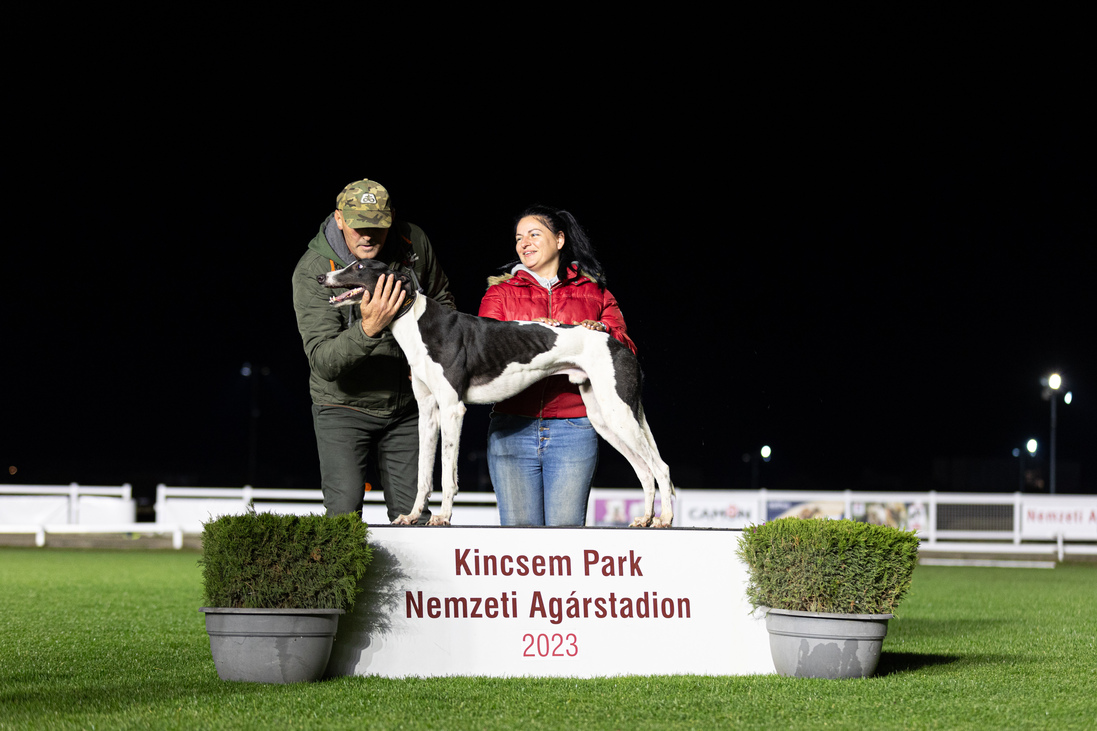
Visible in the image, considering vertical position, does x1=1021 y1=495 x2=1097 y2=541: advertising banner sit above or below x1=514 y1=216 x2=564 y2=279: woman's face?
below

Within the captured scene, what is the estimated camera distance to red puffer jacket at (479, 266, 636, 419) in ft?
18.2

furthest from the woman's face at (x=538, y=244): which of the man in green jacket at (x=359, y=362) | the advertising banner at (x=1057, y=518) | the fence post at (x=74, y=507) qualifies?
Answer: the fence post at (x=74, y=507)

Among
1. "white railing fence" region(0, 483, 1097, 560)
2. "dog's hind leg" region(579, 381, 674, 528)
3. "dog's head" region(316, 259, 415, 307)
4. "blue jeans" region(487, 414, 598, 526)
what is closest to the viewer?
"dog's head" region(316, 259, 415, 307)

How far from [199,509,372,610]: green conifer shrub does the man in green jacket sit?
532 millimetres

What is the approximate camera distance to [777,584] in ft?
16.5

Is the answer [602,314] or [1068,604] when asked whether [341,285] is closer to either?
[602,314]

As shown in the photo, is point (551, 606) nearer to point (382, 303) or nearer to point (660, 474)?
point (660, 474)

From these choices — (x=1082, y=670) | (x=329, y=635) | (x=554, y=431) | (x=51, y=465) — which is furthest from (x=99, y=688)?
(x=51, y=465)

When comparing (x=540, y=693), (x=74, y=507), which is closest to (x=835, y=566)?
(x=540, y=693)

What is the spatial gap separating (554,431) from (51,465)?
65347mm

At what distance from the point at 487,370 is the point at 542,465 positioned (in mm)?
775

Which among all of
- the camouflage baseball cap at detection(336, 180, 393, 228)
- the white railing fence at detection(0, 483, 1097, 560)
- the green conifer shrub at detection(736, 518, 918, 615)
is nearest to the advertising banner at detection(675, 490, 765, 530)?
the white railing fence at detection(0, 483, 1097, 560)

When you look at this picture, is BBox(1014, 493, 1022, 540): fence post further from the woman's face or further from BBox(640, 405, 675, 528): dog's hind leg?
the woman's face

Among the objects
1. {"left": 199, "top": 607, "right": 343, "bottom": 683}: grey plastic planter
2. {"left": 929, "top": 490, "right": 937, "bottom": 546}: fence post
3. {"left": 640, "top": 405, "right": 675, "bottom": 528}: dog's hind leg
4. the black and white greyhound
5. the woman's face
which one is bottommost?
{"left": 929, "top": 490, "right": 937, "bottom": 546}: fence post
